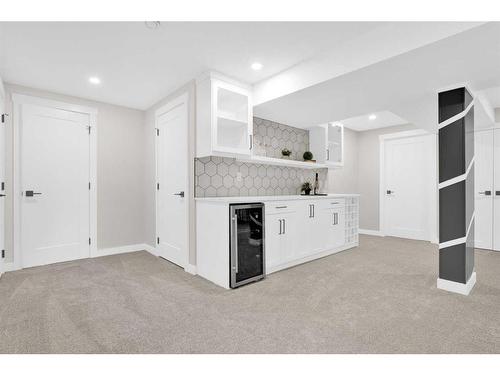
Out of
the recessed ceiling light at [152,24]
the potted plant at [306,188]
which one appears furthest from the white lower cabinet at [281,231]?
the recessed ceiling light at [152,24]

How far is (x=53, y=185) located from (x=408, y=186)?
20.4 feet

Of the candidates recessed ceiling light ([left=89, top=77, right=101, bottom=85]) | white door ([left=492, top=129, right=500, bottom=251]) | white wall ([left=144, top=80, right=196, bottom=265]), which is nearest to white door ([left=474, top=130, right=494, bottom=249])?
white door ([left=492, top=129, right=500, bottom=251])

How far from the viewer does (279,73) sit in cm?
296

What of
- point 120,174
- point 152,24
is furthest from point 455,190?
point 120,174

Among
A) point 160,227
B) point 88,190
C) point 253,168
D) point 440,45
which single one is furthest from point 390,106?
point 88,190

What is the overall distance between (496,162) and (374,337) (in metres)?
4.21

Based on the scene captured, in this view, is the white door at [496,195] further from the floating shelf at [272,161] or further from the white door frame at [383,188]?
the floating shelf at [272,161]

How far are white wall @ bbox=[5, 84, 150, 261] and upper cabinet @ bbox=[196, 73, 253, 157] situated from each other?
5.54 feet

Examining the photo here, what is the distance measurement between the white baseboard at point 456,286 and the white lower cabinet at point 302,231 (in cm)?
146

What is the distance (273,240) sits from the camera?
303 cm

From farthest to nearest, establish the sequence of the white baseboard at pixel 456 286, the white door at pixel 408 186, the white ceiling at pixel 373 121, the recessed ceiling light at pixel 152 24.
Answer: the white door at pixel 408 186 < the white ceiling at pixel 373 121 < the white baseboard at pixel 456 286 < the recessed ceiling light at pixel 152 24

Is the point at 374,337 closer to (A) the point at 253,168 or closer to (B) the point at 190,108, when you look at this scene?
(A) the point at 253,168

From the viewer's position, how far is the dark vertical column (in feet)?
7.89

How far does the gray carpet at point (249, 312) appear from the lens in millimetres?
1627
